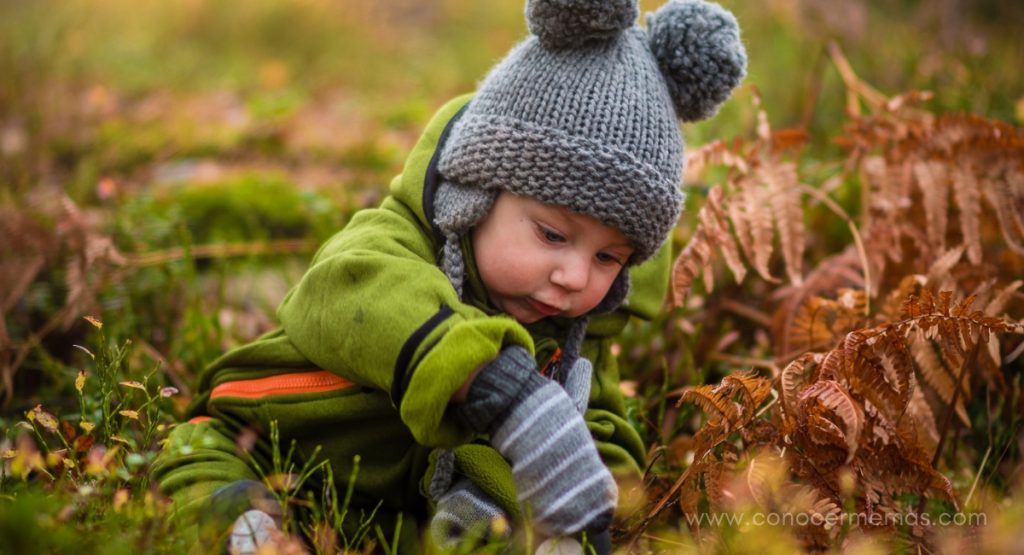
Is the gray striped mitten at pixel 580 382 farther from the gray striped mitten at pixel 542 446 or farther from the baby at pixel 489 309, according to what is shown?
the gray striped mitten at pixel 542 446

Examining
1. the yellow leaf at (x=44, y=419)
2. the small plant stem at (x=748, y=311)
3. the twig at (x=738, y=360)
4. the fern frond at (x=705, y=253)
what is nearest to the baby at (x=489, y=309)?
the yellow leaf at (x=44, y=419)

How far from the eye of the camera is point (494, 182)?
86.9 inches

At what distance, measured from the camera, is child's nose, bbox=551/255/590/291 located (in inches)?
86.4

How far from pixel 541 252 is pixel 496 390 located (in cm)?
45

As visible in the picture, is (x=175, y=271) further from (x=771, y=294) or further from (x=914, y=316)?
(x=914, y=316)

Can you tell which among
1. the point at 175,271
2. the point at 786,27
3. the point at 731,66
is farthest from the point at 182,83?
the point at 731,66

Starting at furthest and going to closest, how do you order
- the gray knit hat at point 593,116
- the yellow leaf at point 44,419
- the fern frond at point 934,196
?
the fern frond at point 934,196
the gray knit hat at point 593,116
the yellow leaf at point 44,419

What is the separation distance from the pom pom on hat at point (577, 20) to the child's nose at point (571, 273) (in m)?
0.54

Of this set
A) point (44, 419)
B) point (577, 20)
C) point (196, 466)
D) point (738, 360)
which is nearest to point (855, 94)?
point (738, 360)

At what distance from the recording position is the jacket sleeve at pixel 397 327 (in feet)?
6.06

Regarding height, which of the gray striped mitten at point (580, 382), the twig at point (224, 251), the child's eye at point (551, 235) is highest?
the child's eye at point (551, 235)

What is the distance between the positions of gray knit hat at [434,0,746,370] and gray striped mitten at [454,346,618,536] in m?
0.45

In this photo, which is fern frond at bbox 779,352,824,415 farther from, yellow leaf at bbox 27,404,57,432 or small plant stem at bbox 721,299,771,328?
yellow leaf at bbox 27,404,57,432

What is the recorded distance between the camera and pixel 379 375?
6.44 feet
